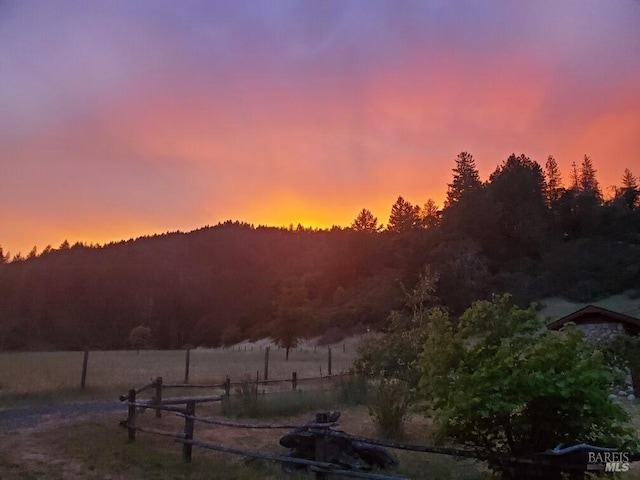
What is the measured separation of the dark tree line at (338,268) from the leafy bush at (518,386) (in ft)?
131

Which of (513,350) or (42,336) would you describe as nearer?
(513,350)

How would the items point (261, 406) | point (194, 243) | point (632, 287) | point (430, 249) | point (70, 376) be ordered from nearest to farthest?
point (261, 406) → point (70, 376) → point (632, 287) → point (430, 249) → point (194, 243)

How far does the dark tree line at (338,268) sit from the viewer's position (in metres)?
62.4

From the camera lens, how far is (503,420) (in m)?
6.52

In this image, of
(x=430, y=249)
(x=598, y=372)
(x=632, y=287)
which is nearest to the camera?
(x=598, y=372)

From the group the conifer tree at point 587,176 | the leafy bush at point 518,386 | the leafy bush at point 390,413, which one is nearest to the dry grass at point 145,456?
the leafy bush at point 390,413

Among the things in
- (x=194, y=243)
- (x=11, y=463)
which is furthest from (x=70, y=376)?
(x=194, y=243)

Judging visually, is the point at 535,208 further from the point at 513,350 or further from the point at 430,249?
the point at 513,350

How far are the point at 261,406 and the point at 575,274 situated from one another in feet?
184

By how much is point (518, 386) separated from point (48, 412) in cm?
1299

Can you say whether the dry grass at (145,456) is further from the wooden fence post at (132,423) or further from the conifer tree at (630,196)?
the conifer tree at (630,196)

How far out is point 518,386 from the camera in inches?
243

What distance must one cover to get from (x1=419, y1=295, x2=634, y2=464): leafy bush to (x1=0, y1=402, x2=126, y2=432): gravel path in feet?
32.8

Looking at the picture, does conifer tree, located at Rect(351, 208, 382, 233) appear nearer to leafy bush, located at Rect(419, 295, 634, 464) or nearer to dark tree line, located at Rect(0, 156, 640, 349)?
dark tree line, located at Rect(0, 156, 640, 349)
